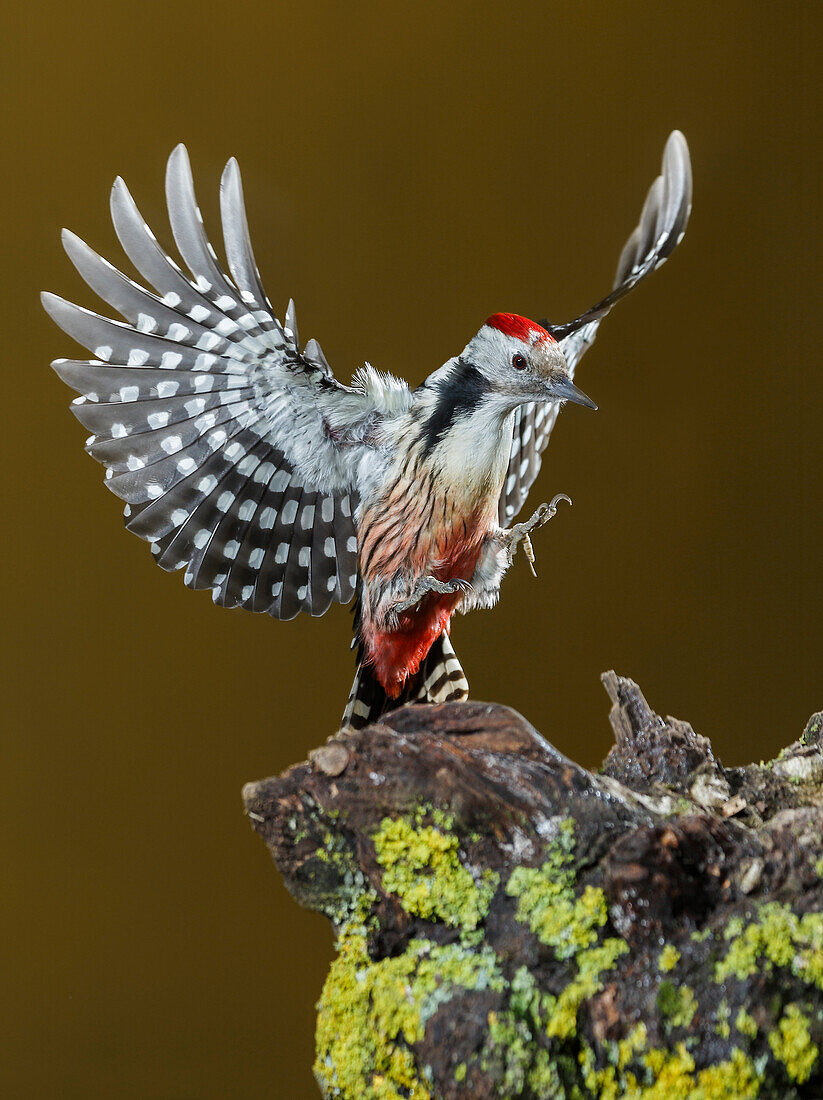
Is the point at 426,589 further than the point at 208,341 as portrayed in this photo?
Yes

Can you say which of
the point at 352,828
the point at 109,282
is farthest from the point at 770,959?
the point at 109,282

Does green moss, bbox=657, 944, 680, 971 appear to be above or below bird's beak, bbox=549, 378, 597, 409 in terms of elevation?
below

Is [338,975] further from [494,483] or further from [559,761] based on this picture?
[494,483]

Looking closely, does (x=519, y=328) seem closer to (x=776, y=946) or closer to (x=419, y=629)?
(x=419, y=629)

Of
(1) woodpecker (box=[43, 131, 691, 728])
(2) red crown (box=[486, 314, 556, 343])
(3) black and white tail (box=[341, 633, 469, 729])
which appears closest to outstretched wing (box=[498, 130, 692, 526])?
(1) woodpecker (box=[43, 131, 691, 728])

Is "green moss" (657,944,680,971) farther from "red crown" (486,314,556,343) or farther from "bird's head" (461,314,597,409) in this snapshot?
"red crown" (486,314,556,343)

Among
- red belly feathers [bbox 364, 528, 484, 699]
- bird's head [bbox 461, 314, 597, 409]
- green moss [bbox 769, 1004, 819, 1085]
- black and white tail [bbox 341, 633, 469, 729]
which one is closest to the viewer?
green moss [bbox 769, 1004, 819, 1085]

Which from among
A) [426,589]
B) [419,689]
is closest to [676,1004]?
[426,589]
